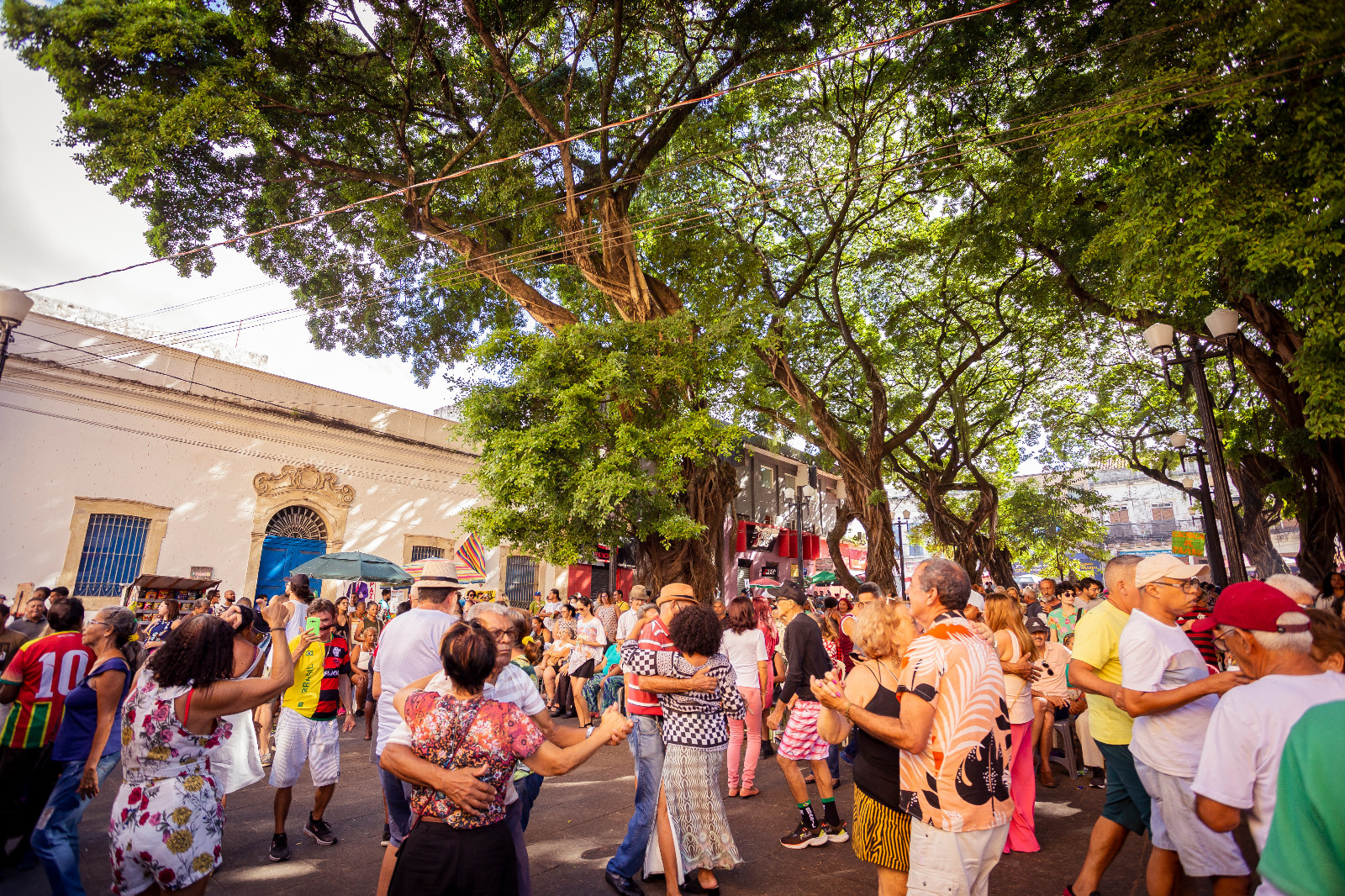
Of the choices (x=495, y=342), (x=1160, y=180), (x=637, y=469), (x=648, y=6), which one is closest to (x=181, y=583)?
(x=495, y=342)

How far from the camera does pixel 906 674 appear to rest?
281 cm

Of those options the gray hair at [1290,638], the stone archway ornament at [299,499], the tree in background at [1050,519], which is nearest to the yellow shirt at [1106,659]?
the gray hair at [1290,638]

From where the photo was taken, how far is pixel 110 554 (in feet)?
46.2

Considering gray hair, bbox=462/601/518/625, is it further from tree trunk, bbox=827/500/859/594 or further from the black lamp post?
tree trunk, bbox=827/500/859/594

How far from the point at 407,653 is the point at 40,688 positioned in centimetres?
223

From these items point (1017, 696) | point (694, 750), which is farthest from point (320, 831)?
point (1017, 696)

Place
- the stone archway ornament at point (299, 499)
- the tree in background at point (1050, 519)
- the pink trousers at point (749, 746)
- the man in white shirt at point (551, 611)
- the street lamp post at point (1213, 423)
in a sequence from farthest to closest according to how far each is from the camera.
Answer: the tree in background at point (1050, 519), the stone archway ornament at point (299, 499), the man in white shirt at point (551, 611), the street lamp post at point (1213, 423), the pink trousers at point (749, 746)

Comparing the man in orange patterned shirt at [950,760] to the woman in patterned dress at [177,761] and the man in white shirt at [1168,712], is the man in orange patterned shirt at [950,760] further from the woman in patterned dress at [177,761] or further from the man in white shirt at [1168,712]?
the woman in patterned dress at [177,761]

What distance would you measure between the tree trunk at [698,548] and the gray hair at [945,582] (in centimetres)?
1000

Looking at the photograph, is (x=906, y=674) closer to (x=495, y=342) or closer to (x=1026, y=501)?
(x=495, y=342)

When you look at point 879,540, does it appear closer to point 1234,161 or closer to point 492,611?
point 1234,161

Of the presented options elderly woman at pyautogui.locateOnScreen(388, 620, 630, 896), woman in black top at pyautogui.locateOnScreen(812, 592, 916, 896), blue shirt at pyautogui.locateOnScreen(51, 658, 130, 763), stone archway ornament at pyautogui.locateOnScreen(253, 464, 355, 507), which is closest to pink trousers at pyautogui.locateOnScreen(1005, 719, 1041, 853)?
woman in black top at pyautogui.locateOnScreen(812, 592, 916, 896)

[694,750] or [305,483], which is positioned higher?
[305,483]

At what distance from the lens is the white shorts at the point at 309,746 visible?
17.1 feet
